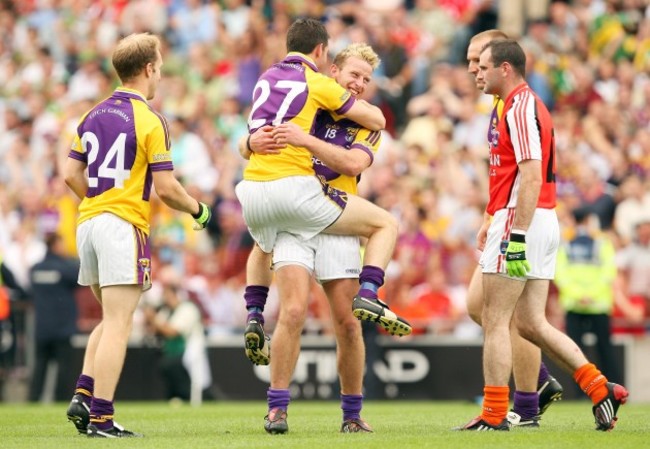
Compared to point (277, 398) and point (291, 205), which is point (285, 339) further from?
point (291, 205)

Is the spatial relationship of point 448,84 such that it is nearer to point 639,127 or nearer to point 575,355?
point 639,127

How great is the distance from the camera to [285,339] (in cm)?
936

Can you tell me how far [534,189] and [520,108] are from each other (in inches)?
21.9

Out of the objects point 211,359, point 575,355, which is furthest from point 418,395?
point 575,355

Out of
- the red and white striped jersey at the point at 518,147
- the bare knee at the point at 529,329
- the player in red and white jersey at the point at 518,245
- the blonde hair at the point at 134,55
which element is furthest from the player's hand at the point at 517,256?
the blonde hair at the point at 134,55

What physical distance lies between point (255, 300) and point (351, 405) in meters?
0.98

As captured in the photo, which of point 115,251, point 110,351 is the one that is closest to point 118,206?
point 115,251

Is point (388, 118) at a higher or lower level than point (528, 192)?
higher

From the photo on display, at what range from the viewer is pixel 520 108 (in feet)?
30.5

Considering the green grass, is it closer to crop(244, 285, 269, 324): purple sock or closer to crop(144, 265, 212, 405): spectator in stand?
crop(244, 285, 269, 324): purple sock

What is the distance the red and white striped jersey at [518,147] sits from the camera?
9.22m

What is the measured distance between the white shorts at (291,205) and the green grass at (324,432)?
1.37m

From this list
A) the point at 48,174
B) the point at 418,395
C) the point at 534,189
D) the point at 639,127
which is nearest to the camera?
the point at 534,189

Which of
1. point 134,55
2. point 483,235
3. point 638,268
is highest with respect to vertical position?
point 134,55
